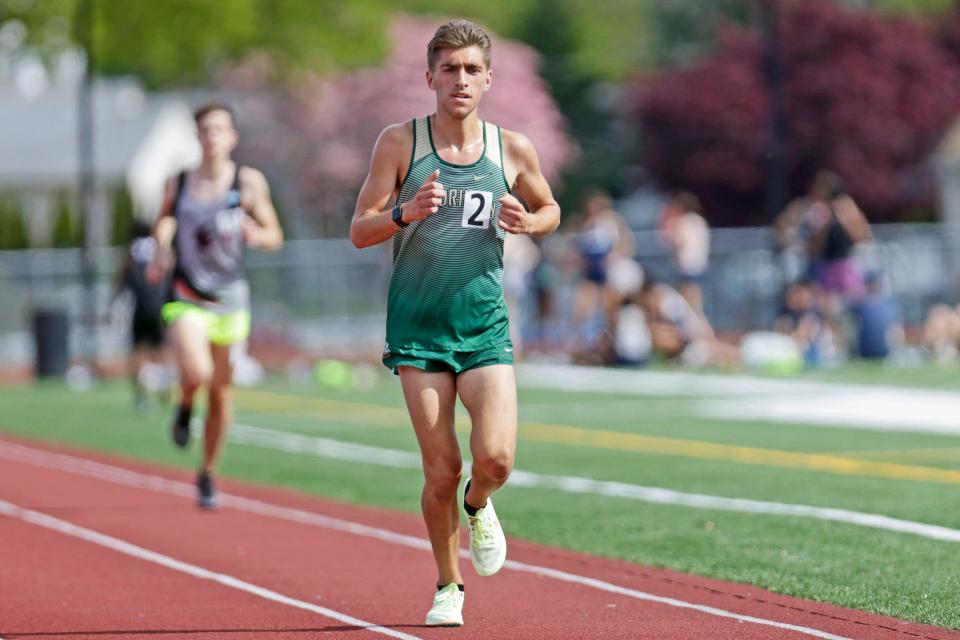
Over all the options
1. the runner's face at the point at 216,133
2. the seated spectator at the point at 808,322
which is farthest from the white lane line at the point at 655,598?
the seated spectator at the point at 808,322

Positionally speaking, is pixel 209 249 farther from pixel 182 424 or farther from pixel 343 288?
pixel 343 288

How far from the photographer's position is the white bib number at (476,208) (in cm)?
778

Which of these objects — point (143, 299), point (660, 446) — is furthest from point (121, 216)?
point (660, 446)

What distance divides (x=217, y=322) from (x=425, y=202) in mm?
5273

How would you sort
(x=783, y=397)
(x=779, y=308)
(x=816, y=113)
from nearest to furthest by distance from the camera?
(x=783, y=397), (x=779, y=308), (x=816, y=113)

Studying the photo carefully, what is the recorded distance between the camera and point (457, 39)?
768cm

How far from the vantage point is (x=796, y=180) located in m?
58.3

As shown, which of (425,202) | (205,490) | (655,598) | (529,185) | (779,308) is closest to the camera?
(425,202)

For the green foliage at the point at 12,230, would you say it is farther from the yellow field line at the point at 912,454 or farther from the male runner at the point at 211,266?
the male runner at the point at 211,266

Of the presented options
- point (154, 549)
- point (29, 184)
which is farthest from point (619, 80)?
point (154, 549)

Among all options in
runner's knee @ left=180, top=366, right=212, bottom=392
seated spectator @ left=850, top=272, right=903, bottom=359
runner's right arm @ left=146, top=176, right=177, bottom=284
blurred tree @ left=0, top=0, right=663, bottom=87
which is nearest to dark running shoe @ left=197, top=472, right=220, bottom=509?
runner's knee @ left=180, top=366, right=212, bottom=392

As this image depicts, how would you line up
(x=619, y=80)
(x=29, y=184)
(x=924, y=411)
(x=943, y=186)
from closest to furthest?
(x=924, y=411)
(x=943, y=186)
(x=29, y=184)
(x=619, y=80)

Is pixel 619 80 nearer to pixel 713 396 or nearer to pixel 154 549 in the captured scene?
pixel 713 396

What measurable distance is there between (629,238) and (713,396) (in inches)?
337
